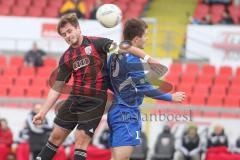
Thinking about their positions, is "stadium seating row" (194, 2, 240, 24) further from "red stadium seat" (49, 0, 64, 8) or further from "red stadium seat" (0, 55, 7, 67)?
"red stadium seat" (0, 55, 7, 67)

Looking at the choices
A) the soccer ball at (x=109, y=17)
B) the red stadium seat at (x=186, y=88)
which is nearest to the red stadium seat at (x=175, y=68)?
the red stadium seat at (x=186, y=88)

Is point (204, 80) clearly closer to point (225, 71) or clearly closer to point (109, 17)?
point (225, 71)

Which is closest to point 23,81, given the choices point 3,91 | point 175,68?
point 3,91

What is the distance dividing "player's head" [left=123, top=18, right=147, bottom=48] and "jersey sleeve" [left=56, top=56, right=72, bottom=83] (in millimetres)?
756

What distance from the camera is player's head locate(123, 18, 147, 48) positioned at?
30.1 feet

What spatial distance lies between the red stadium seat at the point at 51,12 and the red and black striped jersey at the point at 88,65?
12.1 meters

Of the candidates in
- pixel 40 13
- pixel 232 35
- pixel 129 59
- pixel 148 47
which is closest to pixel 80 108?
pixel 129 59

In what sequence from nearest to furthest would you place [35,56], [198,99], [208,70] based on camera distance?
[198,99] < [208,70] < [35,56]

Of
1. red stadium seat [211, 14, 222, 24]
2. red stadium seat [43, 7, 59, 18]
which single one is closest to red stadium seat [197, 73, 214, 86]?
red stadium seat [211, 14, 222, 24]

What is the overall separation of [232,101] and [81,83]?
27.3ft

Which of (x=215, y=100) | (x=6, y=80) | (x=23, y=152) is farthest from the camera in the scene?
(x=6, y=80)

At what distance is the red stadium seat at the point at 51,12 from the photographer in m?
21.5

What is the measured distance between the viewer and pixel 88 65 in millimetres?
9336

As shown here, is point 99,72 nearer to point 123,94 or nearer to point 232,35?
point 123,94
